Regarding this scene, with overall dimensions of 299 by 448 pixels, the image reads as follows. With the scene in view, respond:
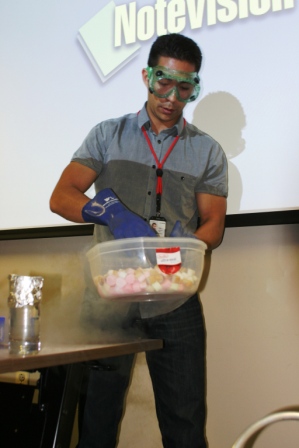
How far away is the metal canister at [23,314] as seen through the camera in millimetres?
1104

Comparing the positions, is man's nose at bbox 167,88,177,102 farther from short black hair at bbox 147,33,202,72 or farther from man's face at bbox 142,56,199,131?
short black hair at bbox 147,33,202,72

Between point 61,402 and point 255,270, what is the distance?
80cm

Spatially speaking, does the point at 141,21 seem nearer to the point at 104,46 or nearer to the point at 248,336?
the point at 104,46

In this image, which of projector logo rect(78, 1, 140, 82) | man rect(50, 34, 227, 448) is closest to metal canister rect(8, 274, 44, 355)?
man rect(50, 34, 227, 448)

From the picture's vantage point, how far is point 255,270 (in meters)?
1.77

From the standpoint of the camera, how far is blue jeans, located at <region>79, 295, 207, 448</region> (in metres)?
1.36

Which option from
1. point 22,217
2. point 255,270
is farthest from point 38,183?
point 255,270

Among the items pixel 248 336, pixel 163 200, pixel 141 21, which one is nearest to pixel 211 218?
pixel 163 200

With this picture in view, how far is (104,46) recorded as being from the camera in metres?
2.02

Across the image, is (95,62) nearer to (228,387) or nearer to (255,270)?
(255,270)

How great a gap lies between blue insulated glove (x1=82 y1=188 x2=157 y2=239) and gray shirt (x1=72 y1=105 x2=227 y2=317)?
0.57 feet

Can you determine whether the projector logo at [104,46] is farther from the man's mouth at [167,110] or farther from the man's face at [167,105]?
the man's mouth at [167,110]

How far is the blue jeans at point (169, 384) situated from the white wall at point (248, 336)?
228 millimetres

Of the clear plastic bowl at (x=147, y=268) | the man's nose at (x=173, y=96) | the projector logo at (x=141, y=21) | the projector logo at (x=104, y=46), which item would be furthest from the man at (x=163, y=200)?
the projector logo at (x=104, y=46)
